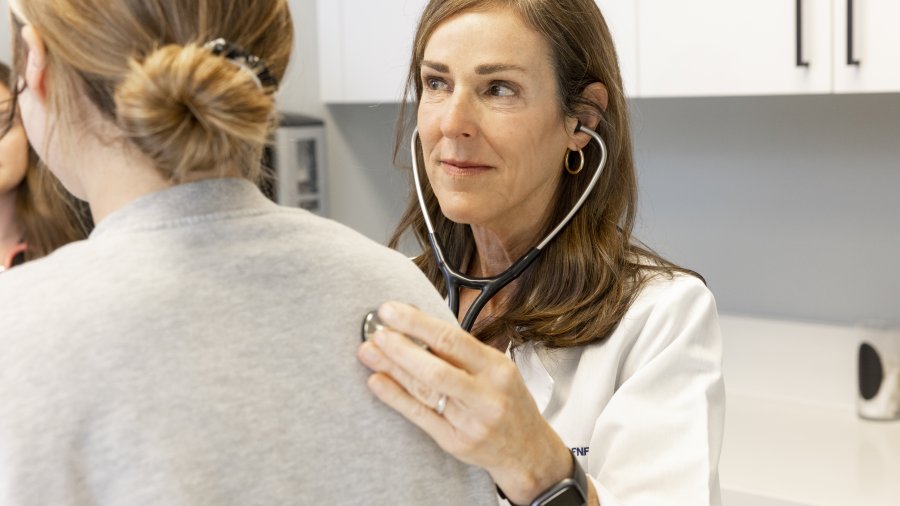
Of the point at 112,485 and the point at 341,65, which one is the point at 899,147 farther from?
the point at 112,485

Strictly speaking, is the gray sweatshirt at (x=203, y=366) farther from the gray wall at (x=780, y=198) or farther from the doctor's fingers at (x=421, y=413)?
the gray wall at (x=780, y=198)

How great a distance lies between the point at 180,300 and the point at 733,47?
4.72 feet

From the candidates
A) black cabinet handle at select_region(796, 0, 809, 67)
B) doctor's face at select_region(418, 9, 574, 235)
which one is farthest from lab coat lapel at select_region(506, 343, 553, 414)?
black cabinet handle at select_region(796, 0, 809, 67)

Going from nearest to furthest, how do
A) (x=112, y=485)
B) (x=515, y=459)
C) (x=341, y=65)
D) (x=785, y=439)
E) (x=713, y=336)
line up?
(x=112, y=485) → (x=515, y=459) → (x=713, y=336) → (x=785, y=439) → (x=341, y=65)

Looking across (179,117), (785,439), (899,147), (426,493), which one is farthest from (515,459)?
(899,147)

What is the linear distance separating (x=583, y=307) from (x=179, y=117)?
687mm

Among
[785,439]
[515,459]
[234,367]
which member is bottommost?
[785,439]

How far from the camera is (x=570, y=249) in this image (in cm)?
136

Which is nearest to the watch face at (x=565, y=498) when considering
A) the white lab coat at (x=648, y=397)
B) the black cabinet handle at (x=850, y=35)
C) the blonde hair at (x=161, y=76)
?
the white lab coat at (x=648, y=397)

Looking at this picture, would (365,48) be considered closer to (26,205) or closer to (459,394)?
(26,205)

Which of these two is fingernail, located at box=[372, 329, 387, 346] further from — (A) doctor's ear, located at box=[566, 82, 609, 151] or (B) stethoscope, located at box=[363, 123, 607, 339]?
(A) doctor's ear, located at box=[566, 82, 609, 151]

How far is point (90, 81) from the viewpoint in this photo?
2.45 ft

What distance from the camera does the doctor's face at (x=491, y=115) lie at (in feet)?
4.47

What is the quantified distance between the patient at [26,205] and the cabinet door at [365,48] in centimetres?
75
